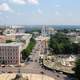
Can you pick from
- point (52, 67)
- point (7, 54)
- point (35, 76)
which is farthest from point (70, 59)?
point (35, 76)

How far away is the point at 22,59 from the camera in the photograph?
5622 centimetres

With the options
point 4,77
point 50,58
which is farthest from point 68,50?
point 4,77

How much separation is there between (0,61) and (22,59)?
5.98m

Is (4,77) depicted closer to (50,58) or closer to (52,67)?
(52,67)

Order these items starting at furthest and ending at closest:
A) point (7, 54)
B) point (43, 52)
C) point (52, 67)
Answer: point (43, 52) → point (7, 54) → point (52, 67)

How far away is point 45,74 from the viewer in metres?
40.2

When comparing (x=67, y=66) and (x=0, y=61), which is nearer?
(x=67, y=66)

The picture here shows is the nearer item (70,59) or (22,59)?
(70,59)

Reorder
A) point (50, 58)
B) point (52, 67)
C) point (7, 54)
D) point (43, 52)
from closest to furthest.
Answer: point (52, 67), point (7, 54), point (50, 58), point (43, 52)

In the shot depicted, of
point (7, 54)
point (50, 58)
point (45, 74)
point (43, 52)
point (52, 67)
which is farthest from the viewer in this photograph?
point (43, 52)

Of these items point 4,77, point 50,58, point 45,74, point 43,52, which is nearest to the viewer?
point 4,77

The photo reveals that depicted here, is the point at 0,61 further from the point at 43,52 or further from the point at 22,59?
the point at 43,52

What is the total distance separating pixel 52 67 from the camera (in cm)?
4506

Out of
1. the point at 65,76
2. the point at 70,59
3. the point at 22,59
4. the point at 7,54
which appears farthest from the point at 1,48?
the point at 65,76
